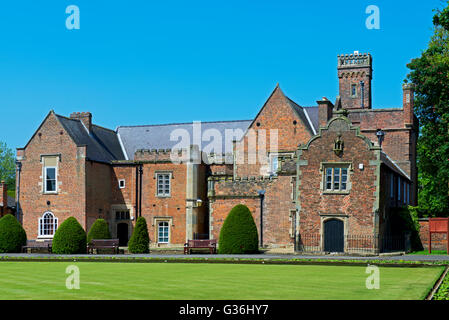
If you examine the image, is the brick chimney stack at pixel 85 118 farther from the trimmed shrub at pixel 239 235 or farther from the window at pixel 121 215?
the trimmed shrub at pixel 239 235

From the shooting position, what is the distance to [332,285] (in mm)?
17031

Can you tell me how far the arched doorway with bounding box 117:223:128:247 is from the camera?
50.1 meters

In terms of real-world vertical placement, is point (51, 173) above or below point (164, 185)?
above

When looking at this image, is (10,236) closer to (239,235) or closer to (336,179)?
(239,235)

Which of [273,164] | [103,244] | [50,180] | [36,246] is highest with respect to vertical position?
[273,164]

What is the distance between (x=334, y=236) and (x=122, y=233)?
20623mm

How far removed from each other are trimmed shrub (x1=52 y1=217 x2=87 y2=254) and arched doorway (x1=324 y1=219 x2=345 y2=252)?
50.0 ft

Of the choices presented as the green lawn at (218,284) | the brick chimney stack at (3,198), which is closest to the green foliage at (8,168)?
the brick chimney stack at (3,198)

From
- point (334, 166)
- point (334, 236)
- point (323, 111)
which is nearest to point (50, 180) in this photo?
point (323, 111)

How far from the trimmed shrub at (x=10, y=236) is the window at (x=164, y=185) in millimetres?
12721

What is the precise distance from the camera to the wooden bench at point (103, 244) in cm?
3837

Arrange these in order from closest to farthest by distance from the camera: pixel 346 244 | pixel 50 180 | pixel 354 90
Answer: pixel 346 244 → pixel 50 180 → pixel 354 90

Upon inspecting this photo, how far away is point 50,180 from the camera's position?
4856 centimetres
